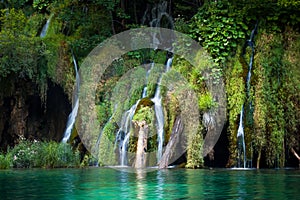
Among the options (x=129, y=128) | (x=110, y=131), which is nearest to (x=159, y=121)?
(x=129, y=128)

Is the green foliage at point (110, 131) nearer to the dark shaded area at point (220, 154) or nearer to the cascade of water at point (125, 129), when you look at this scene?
the cascade of water at point (125, 129)

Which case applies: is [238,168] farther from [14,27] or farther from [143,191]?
[14,27]

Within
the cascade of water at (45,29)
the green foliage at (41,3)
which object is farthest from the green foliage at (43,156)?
the green foliage at (41,3)

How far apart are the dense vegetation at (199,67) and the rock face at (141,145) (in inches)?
8.4

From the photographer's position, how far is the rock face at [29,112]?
17.6 m

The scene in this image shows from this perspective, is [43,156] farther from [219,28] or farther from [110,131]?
[219,28]

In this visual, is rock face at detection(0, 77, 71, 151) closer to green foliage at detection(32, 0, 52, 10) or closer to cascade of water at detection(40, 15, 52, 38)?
cascade of water at detection(40, 15, 52, 38)

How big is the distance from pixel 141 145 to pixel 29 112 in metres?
4.97

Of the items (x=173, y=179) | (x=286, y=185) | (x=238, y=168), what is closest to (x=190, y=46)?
(x=238, y=168)

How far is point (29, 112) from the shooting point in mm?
17891

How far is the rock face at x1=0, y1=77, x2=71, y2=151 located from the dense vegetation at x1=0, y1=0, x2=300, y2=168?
287 mm

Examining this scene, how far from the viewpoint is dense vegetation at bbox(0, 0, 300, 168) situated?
47.4ft

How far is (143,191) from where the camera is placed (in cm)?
802

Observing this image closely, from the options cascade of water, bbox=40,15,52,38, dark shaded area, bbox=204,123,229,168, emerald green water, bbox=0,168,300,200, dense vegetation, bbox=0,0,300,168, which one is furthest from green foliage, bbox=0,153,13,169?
cascade of water, bbox=40,15,52,38
